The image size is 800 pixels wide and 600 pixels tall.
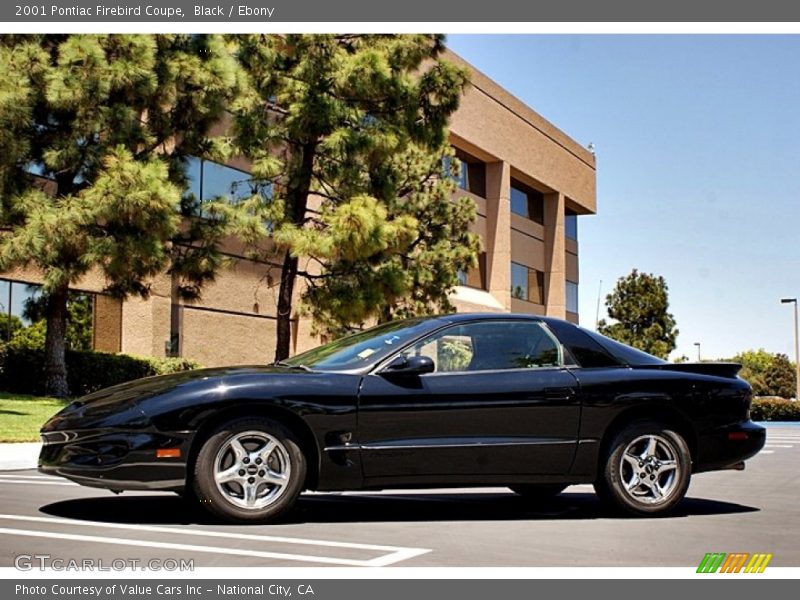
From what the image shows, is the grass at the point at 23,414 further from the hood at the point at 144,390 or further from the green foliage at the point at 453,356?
the green foliage at the point at 453,356

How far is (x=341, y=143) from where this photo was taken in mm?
22219

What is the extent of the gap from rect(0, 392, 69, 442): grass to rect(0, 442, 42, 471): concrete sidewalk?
0.78 meters

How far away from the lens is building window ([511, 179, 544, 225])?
5084 cm

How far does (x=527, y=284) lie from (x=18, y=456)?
40.1m

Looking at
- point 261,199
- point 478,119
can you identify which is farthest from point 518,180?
point 261,199

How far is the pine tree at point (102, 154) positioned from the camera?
20000mm

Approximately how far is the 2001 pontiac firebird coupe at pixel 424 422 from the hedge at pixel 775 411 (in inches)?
1085

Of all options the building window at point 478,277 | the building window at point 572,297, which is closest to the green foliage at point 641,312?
the building window at point 572,297

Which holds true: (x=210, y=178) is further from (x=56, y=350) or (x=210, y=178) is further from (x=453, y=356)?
(x=453, y=356)

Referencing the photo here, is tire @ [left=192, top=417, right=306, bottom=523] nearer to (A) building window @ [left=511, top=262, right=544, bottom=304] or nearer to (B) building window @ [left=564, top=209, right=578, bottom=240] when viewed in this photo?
(A) building window @ [left=511, top=262, right=544, bottom=304]

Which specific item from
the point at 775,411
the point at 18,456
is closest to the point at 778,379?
the point at 775,411
